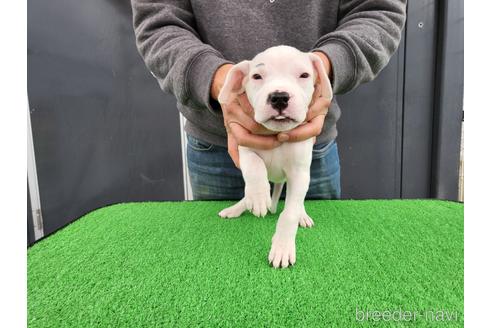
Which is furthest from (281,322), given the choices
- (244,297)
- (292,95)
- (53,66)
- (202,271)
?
(53,66)

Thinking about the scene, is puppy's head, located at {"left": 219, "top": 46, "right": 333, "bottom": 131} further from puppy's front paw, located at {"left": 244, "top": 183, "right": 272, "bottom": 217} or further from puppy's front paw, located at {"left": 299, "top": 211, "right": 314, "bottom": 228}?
puppy's front paw, located at {"left": 299, "top": 211, "right": 314, "bottom": 228}

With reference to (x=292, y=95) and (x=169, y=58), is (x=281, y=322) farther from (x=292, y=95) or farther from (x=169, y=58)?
(x=169, y=58)

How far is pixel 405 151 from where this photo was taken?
242 cm

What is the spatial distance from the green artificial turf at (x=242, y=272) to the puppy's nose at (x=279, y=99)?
1.35 feet

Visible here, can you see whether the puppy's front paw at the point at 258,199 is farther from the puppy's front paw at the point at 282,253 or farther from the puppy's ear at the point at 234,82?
the puppy's ear at the point at 234,82

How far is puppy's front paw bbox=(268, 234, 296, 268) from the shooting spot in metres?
0.94

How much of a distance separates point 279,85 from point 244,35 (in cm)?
54

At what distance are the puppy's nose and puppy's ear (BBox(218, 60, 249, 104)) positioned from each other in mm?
139

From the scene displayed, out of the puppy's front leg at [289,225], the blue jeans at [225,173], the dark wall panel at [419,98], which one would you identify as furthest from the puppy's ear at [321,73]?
the dark wall panel at [419,98]

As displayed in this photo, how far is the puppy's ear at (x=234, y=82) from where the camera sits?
2.94 feet

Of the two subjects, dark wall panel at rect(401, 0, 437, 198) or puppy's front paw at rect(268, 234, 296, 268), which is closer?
puppy's front paw at rect(268, 234, 296, 268)

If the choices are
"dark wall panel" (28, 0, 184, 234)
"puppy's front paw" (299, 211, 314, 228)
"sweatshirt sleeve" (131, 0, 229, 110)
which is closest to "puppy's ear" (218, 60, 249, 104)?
"sweatshirt sleeve" (131, 0, 229, 110)

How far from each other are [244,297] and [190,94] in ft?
2.00

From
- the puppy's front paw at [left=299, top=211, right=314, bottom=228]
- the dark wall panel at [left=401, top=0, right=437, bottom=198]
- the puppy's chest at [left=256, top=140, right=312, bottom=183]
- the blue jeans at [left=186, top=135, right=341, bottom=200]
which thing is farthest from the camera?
the dark wall panel at [left=401, top=0, right=437, bottom=198]
